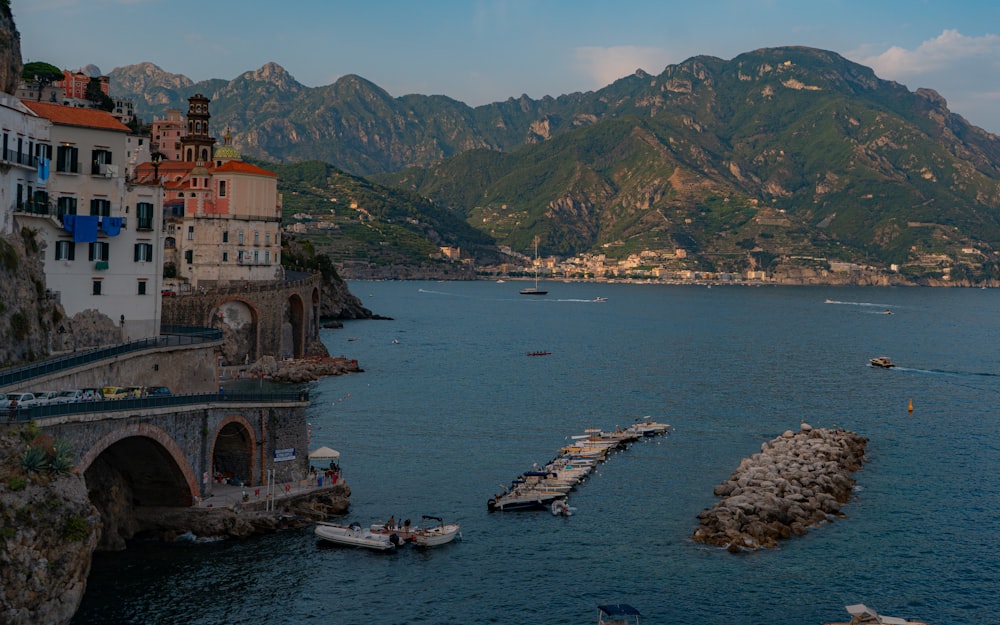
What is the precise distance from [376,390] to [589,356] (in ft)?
191

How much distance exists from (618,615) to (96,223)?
44.0m

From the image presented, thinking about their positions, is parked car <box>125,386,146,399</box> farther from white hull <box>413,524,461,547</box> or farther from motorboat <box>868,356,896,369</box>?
motorboat <box>868,356,896,369</box>

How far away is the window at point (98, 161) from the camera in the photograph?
227 ft

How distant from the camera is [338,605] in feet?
168

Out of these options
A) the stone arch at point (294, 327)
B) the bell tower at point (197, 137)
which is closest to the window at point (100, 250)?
the stone arch at point (294, 327)

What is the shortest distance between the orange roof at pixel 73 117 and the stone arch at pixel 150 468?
2501 cm

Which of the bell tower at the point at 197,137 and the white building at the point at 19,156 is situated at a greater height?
the bell tower at the point at 197,137

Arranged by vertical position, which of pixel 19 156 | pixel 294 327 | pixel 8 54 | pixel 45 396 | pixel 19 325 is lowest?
pixel 294 327

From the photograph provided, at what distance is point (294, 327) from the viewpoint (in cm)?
13988

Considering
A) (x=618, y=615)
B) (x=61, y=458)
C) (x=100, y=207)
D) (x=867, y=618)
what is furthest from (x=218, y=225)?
(x=867, y=618)

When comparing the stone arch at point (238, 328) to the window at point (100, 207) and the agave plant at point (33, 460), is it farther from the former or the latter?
the agave plant at point (33, 460)

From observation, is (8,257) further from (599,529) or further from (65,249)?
(599,529)

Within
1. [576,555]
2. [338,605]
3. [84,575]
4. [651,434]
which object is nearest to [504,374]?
[651,434]

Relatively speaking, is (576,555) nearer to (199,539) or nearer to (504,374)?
(199,539)
